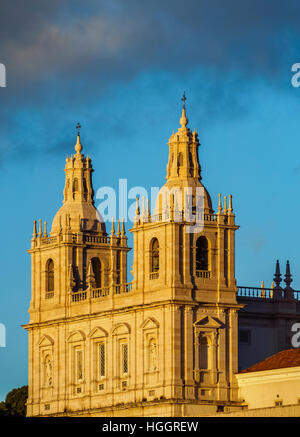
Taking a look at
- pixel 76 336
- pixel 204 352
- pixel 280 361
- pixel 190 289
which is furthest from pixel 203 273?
pixel 76 336

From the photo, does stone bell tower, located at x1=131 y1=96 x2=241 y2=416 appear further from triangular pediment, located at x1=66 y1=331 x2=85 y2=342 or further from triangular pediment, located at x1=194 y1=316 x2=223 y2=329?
triangular pediment, located at x1=66 y1=331 x2=85 y2=342

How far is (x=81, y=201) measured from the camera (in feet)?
478

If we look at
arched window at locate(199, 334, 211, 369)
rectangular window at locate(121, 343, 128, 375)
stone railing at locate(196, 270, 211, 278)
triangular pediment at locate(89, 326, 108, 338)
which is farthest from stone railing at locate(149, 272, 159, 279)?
triangular pediment at locate(89, 326, 108, 338)

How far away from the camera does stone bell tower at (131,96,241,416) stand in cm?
12825

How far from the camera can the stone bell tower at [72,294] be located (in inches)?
5391

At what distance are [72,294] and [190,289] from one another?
13730 mm

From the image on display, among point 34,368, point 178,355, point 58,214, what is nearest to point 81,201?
point 58,214

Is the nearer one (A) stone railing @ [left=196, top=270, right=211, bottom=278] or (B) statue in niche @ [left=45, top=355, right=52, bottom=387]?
(A) stone railing @ [left=196, top=270, right=211, bottom=278]

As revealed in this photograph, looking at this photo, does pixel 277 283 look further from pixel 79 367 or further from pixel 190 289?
pixel 79 367

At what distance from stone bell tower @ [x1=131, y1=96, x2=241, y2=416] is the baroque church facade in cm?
6

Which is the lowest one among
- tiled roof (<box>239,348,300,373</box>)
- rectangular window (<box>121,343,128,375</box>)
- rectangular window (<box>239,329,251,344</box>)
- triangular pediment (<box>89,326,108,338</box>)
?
tiled roof (<box>239,348,300,373</box>)

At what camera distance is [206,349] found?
130m

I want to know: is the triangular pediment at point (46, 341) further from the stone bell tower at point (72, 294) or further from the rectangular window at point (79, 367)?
the rectangular window at point (79, 367)
